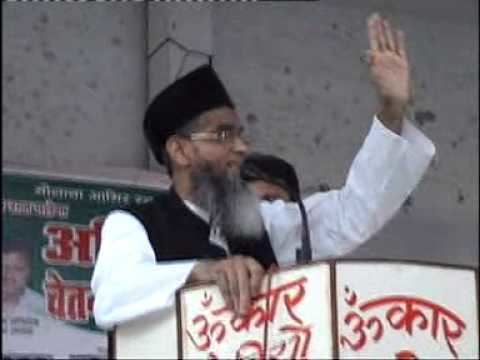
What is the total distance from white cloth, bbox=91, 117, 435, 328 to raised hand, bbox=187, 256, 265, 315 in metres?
0.08

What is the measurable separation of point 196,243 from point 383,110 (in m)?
0.31

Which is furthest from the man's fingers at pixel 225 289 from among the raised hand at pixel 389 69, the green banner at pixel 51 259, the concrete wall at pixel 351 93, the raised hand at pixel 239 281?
the concrete wall at pixel 351 93

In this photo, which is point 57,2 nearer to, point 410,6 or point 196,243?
point 410,6

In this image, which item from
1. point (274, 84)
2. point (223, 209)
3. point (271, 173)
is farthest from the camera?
point (274, 84)

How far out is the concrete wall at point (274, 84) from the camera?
366 cm

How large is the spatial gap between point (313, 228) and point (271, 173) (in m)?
0.53

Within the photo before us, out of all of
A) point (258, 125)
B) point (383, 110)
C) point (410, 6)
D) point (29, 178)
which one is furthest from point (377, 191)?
point (410, 6)

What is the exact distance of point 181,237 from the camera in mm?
2059

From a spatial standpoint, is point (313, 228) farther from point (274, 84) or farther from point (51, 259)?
point (274, 84)

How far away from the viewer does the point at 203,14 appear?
3789mm

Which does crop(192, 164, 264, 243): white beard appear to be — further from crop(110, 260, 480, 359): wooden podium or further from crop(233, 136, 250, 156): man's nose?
crop(110, 260, 480, 359): wooden podium

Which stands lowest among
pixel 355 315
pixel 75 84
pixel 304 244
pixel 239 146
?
pixel 355 315

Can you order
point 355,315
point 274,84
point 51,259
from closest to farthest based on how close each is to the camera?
point 355,315
point 51,259
point 274,84

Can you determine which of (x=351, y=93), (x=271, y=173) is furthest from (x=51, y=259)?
(x=271, y=173)
